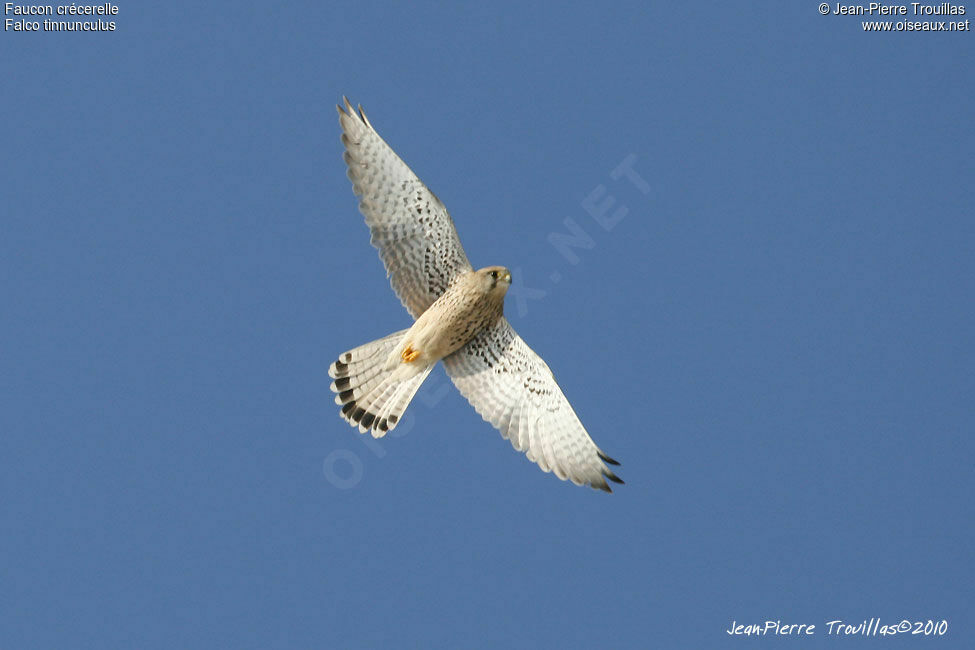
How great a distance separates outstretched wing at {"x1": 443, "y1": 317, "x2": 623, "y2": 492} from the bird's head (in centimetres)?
28

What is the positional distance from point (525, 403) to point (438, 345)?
676mm

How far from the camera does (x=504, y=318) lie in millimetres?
7031

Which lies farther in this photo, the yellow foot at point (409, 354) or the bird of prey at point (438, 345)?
the yellow foot at point (409, 354)

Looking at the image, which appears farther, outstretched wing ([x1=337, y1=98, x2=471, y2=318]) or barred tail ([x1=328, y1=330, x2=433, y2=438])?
barred tail ([x1=328, y1=330, x2=433, y2=438])

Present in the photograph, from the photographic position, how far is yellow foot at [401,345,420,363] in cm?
692

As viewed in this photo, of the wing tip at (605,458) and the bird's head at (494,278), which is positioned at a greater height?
the bird's head at (494,278)

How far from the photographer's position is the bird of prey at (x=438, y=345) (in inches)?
267

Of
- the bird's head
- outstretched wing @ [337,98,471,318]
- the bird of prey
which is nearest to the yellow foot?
the bird of prey

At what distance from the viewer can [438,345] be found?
6.90 metres

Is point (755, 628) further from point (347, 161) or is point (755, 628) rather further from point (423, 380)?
point (347, 161)

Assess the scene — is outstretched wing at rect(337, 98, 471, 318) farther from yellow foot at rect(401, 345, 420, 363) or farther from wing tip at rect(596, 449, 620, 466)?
wing tip at rect(596, 449, 620, 466)

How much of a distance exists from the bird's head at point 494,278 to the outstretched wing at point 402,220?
23cm

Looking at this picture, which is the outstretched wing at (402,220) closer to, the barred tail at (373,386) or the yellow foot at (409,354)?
the yellow foot at (409,354)

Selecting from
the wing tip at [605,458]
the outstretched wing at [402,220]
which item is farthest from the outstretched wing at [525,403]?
the outstretched wing at [402,220]
